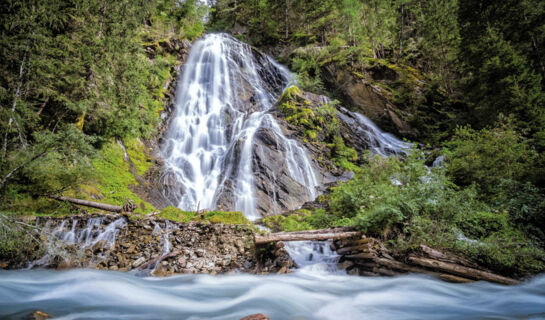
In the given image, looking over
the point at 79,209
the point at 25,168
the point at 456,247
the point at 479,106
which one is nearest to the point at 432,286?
the point at 456,247

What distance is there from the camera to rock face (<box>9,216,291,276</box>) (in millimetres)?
5586

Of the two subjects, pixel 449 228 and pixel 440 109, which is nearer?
pixel 449 228

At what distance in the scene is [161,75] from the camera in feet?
61.0

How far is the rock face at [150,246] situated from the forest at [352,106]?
3.49 feet

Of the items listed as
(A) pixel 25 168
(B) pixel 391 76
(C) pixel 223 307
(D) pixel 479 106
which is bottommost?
(C) pixel 223 307

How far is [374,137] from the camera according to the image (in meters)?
19.3

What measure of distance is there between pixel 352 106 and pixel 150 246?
2034cm

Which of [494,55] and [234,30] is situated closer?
[494,55]

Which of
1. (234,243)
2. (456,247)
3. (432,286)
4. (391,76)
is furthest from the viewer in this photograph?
(391,76)

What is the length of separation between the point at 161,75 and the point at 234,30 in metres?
23.9

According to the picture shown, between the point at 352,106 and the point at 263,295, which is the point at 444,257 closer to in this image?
the point at 263,295

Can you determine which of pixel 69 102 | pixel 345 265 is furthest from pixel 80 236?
pixel 345 265

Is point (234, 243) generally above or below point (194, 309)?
above

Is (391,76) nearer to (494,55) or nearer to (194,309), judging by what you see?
(494,55)
